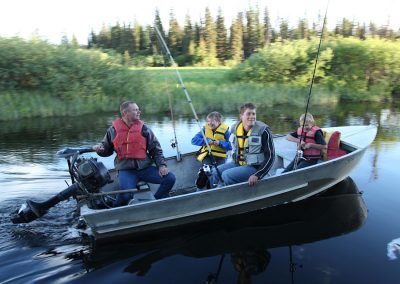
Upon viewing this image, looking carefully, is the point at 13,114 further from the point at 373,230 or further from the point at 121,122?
the point at 373,230

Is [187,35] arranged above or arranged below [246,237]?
above

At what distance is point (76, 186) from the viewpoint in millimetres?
3936

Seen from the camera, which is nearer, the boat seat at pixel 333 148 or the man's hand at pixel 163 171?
the man's hand at pixel 163 171

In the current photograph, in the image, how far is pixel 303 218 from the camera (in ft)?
15.8

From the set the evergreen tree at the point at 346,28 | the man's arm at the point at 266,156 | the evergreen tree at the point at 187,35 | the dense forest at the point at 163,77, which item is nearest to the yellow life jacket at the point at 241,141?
the man's arm at the point at 266,156

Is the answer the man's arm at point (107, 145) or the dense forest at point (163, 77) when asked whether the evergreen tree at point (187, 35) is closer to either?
the dense forest at point (163, 77)

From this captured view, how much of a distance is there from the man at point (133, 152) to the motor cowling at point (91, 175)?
31 cm

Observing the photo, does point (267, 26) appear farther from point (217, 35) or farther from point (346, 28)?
point (346, 28)

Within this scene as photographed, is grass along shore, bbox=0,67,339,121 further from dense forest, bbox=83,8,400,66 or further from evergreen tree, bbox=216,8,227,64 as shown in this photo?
evergreen tree, bbox=216,8,227,64

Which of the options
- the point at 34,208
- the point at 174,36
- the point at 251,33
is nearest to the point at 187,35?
the point at 174,36

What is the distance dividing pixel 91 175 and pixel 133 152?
522 mm

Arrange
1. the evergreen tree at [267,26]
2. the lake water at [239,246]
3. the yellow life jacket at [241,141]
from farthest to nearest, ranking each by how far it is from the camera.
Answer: the evergreen tree at [267,26] → the yellow life jacket at [241,141] → the lake water at [239,246]

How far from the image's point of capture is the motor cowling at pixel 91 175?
3842 mm

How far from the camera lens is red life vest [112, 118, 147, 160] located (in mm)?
4137
